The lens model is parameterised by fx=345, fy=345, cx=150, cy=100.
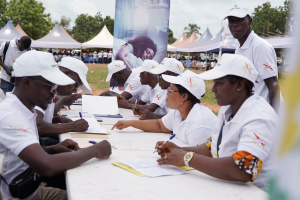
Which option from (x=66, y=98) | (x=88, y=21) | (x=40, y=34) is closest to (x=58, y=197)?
(x=66, y=98)

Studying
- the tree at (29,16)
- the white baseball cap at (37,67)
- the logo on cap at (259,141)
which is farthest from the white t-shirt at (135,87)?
the tree at (29,16)

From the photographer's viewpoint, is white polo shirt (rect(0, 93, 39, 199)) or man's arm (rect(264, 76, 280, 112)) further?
man's arm (rect(264, 76, 280, 112))

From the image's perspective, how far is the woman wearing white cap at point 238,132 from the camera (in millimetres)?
1618

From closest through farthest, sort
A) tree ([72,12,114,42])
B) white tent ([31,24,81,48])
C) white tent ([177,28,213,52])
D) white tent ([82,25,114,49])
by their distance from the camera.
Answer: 1. white tent ([31,24,81,48])
2. white tent ([82,25,114,49])
3. white tent ([177,28,213,52])
4. tree ([72,12,114,42])

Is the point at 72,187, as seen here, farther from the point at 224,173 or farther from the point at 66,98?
the point at 66,98

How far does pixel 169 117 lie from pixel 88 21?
50510mm

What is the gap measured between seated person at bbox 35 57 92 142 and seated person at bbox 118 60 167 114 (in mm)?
940

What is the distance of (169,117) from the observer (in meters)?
3.03

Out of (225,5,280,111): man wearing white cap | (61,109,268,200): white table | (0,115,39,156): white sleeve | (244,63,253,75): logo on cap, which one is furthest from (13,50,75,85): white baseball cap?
(225,5,280,111): man wearing white cap

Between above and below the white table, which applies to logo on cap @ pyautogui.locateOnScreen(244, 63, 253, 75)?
above

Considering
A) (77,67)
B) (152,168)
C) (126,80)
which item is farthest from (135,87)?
(152,168)

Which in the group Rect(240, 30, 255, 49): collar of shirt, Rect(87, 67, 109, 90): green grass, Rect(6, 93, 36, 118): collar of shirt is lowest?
Rect(87, 67, 109, 90): green grass

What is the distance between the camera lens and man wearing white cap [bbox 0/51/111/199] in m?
1.68

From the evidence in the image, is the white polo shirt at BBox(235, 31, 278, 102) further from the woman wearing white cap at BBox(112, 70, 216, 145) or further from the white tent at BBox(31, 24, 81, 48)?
the white tent at BBox(31, 24, 81, 48)
